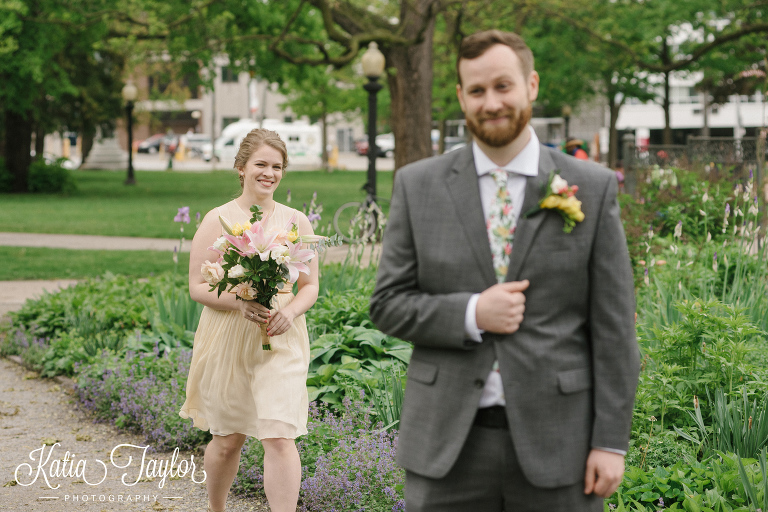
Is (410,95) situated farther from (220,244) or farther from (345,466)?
(220,244)

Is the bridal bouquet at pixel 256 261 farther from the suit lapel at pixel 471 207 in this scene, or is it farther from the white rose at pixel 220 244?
the suit lapel at pixel 471 207

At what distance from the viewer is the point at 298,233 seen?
4.04 metres

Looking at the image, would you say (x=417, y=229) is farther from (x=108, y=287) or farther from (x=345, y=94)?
(x=345, y=94)

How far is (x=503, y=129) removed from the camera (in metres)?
2.29

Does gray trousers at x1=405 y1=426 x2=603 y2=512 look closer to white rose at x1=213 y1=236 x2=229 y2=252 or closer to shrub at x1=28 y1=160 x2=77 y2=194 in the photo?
white rose at x1=213 y1=236 x2=229 y2=252

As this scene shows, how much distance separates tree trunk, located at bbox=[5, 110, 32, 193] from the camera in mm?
30312

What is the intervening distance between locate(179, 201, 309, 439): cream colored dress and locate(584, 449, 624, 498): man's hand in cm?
173

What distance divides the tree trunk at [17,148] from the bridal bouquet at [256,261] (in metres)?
29.0

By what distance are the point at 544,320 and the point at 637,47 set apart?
63.2ft

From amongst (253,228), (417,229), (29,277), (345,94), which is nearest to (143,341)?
(253,228)

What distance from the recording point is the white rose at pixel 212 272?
12.5ft

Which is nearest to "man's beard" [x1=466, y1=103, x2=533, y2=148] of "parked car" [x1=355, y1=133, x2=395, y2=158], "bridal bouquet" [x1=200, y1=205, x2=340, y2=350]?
"bridal bouquet" [x1=200, y1=205, x2=340, y2=350]

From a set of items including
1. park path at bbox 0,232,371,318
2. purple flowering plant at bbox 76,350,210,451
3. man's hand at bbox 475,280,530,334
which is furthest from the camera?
park path at bbox 0,232,371,318

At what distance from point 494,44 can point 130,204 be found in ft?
78.3
